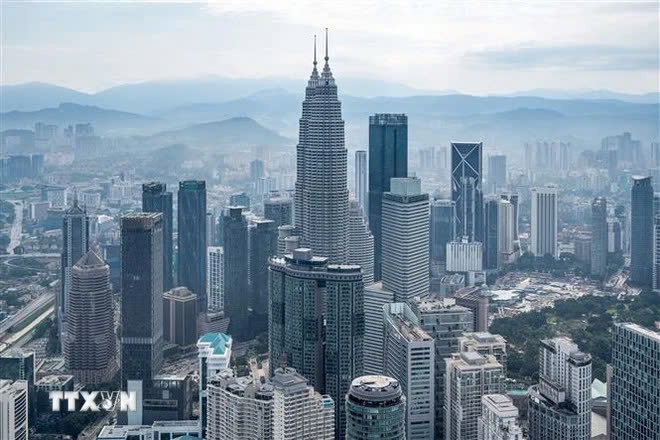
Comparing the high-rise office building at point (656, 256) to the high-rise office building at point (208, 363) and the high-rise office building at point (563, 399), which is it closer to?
the high-rise office building at point (563, 399)

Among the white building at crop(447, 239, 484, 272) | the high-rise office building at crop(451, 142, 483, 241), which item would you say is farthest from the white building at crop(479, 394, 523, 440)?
the high-rise office building at crop(451, 142, 483, 241)

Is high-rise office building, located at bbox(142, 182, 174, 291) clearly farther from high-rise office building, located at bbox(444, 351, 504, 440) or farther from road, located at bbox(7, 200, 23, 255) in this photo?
high-rise office building, located at bbox(444, 351, 504, 440)

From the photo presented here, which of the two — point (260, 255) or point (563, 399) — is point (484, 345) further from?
point (260, 255)

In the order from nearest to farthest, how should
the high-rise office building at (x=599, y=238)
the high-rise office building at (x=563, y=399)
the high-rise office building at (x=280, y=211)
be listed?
the high-rise office building at (x=563, y=399)
the high-rise office building at (x=280, y=211)
the high-rise office building at (x=599, y=238)

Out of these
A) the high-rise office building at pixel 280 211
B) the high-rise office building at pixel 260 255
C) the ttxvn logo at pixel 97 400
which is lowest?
the ttxvn logo at pixel 97 400

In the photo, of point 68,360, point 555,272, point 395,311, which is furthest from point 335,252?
point 555,272

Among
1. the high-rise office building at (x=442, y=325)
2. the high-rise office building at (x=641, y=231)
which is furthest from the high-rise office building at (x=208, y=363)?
the high-rise office building at (x=641, y=231)

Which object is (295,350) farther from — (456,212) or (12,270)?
(456,212)
